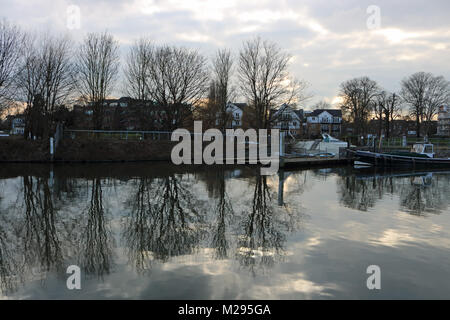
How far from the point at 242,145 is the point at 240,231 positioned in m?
29.6

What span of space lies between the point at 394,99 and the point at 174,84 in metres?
48.2

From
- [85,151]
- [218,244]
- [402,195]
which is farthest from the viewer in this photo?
[85,151]

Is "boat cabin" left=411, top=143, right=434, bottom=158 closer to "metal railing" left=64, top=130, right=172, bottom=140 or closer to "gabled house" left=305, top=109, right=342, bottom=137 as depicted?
"metal railing" left=64, top=130, right=172, bottom=140

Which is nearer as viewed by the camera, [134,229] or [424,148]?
[134,229]

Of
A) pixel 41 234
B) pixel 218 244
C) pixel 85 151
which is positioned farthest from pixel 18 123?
pixel 218 244

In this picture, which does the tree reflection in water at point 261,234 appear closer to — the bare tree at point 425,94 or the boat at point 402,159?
the boat at point 402,159

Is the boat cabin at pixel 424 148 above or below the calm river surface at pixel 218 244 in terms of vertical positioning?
above

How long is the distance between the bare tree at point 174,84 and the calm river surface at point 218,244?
22.7 meters

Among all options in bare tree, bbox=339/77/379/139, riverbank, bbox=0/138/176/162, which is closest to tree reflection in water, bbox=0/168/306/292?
riverbank, bbox=0/138/176/162

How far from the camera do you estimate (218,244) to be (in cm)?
779

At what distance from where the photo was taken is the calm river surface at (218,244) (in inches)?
221

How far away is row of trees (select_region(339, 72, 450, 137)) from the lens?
60.5 metres

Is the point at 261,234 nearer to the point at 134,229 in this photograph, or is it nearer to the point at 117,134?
the point at 134,229

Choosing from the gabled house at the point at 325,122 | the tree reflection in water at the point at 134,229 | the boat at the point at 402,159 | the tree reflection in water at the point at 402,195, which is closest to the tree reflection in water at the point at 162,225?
the tree reflection in water at the point at 134,229
